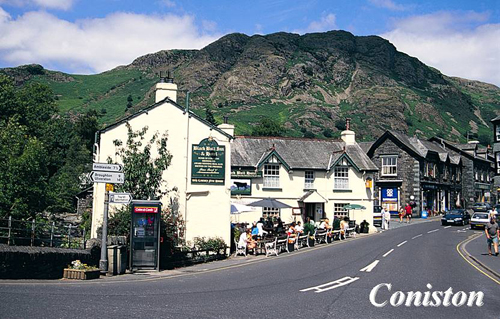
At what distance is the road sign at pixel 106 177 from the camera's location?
1733cm

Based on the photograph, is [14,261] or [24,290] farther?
[14,261]

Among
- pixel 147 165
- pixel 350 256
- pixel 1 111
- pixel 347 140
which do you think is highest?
pixel 1 111

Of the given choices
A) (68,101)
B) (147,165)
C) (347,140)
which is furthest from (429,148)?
(68,101)

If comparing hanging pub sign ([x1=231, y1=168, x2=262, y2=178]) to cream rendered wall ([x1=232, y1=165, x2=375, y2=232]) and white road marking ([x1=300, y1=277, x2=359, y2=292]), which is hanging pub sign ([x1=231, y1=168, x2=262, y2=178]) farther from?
white road marking ([x1=300, y1=277, x2=359, y2=292])

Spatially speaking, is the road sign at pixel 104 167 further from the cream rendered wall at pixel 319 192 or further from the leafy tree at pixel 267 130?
the leafy tree at pixel 267 130

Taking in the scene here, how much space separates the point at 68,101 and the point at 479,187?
129825 millimetres

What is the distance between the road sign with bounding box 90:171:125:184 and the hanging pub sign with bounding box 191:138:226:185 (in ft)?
30.3

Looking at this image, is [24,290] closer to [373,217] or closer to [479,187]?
[373,217]

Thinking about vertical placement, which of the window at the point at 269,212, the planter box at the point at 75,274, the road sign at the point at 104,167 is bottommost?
the planter box at the point at 75,274

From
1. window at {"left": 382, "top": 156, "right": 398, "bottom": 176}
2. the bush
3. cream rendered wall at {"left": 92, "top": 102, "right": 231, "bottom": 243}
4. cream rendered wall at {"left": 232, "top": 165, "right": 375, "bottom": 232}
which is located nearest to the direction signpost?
the bush

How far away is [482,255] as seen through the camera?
24.5 metres

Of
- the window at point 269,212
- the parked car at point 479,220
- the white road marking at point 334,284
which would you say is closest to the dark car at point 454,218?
the parked car at point 479,220

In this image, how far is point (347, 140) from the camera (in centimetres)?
4494

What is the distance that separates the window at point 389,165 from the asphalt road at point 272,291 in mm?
36329
